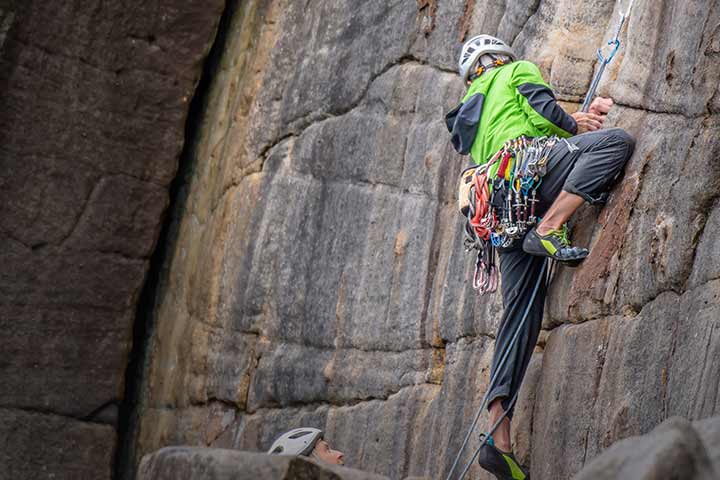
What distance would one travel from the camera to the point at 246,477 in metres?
4.41

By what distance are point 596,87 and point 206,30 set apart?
21.9ft

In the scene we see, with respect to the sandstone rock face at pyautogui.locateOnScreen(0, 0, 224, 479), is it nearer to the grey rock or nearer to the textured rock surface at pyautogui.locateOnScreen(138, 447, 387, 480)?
the grey rock

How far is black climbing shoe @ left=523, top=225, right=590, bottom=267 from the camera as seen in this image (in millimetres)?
6273

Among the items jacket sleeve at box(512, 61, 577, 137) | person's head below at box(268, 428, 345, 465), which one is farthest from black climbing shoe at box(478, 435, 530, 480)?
jacket sleeve at box(512, 61, 577, 137)

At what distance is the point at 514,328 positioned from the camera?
6.50 m

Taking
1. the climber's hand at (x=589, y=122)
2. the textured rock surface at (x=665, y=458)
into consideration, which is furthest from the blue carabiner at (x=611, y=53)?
the textured rock surface at (x=665, y=458)

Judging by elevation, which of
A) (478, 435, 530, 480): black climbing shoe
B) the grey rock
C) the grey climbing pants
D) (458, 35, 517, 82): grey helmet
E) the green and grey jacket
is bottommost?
the grey rock

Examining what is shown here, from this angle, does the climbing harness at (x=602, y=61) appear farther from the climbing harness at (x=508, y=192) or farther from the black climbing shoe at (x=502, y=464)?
the black climbing shoe at (x=502, y=464)

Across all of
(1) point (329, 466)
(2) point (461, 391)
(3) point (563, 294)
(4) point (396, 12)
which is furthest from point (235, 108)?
(1) point (329, 466)

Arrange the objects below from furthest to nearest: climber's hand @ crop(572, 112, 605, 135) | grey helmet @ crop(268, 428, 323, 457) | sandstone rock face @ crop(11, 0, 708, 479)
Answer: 1. grey helmet @ crop(268, 428, 323, 457)
2. climber's hand @ crop(572, 112, 605, 135)
3. sandstone rock face @ crop(11, 0, 708, 479)

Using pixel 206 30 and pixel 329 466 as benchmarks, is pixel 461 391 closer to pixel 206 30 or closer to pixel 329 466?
pixel 329 466

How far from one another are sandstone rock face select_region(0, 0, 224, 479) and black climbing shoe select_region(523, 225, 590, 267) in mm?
7125

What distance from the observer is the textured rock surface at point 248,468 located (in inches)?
173

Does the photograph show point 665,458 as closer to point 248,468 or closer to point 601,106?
point 248,468
